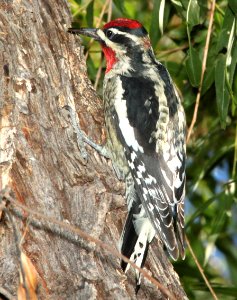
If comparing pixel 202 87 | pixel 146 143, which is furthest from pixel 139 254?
pixel 202 87

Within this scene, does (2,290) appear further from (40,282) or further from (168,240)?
(168,240)

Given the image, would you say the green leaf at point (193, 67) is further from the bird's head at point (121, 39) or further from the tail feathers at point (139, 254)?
the tail feathers at point (139, 254)

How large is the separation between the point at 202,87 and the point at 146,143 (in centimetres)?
55

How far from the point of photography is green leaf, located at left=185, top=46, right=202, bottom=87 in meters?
3.79

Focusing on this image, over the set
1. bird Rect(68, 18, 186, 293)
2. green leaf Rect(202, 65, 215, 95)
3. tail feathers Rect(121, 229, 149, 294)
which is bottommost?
tail feathers Rect(121, 229, 149, 294)

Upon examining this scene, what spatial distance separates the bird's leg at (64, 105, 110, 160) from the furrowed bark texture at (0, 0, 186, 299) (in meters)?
0.02

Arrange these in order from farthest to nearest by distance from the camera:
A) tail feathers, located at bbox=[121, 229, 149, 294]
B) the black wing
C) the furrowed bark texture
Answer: the black wing → tail feathers, located at bbox=[121, 229, 149, 294] → the furrowed bark texture

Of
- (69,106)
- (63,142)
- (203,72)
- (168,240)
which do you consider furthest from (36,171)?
(203,72)

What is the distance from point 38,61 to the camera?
10.8 ft

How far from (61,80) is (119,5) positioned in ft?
2.79

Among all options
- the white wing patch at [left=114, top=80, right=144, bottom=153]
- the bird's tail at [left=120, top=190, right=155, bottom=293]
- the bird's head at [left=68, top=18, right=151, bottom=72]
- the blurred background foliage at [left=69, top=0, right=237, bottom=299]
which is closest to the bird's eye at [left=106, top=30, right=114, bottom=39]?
the bird's head at [left=68, top=18, right=151, bottom=72]

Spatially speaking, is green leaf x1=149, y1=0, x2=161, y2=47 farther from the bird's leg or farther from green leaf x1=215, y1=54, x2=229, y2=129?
the bird's leg

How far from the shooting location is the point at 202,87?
3979mm

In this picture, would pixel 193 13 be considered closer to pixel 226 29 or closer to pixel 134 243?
pixel 226 29
